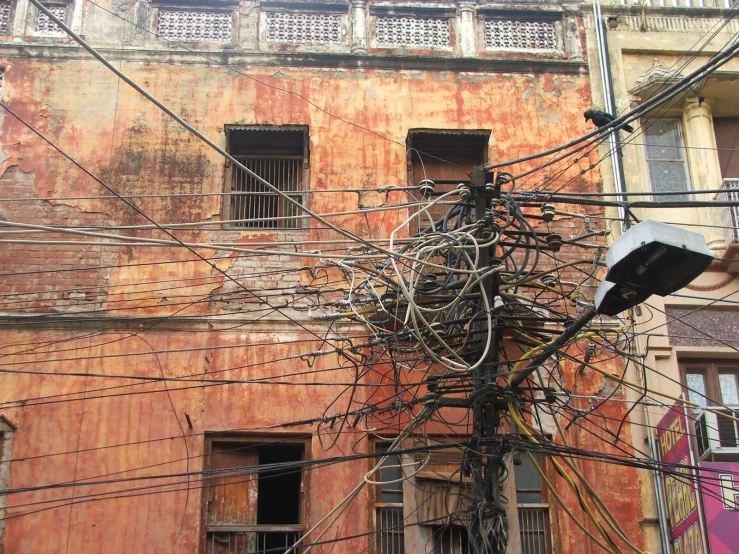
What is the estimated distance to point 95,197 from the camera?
1231cm

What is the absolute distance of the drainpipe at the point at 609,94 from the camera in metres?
12.8

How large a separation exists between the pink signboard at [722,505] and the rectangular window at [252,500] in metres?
4.05

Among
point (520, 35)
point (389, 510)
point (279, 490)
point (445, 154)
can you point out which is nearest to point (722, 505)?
point (389, 510)

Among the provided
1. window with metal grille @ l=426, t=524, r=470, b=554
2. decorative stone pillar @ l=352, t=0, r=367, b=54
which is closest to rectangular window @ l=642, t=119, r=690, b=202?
decorative stone pillar @ l=352, t=0, r=367, b=54

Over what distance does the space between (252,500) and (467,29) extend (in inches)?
269

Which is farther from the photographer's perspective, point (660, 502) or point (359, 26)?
point (359, 26)

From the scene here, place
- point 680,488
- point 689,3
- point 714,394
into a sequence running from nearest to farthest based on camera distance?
1. point 680,488
2. point 714,394
3. point 689,3

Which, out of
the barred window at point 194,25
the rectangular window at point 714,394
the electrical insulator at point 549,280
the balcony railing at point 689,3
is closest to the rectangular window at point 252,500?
the electrical insulator at point 549,280

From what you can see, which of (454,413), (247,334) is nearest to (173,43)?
(247,334)

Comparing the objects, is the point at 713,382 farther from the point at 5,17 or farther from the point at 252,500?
the point at 5,17

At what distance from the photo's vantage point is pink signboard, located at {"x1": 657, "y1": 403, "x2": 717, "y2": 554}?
1009cm

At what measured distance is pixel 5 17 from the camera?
13617 mm

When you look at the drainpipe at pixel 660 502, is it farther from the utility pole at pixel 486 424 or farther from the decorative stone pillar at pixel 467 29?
the decorative stone pillar at pixel 467 29

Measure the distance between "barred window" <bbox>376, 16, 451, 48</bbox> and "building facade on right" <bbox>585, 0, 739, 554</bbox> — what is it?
1.97 metres
